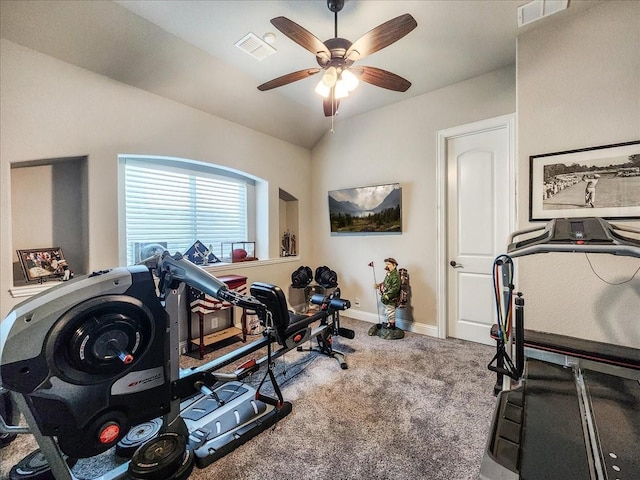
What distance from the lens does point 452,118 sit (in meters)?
3.42

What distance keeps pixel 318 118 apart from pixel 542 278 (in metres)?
3.45

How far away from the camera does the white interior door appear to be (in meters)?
3.19

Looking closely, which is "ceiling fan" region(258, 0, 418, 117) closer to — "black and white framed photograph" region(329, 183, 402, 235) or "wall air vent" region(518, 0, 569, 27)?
"wall air vent" region(518, 0, 569, 27)

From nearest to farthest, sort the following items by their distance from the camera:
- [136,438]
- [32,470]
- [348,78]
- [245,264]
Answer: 1. [32,470]
2. [136,438]
3. [348,78]
4. [245,264]

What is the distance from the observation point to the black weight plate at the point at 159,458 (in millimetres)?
1395

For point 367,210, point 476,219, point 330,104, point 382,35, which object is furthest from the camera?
point 367,210

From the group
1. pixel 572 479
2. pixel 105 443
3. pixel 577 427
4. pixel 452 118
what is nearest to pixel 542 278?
pixel 577 427

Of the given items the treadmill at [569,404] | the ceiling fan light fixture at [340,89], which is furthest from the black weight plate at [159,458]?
the ceiling fan light fixture at [340,89]

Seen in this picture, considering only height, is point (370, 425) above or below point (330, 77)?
below

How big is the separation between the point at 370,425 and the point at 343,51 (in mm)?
2746

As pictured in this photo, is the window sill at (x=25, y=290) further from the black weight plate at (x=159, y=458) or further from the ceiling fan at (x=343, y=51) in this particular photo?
the ceiling fan at (x=343, y=51)

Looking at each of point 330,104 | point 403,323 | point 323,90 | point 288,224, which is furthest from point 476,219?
point 288,224

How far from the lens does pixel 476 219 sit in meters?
3.37

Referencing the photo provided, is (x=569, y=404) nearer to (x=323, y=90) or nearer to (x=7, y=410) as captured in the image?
(x=323, y=90)
